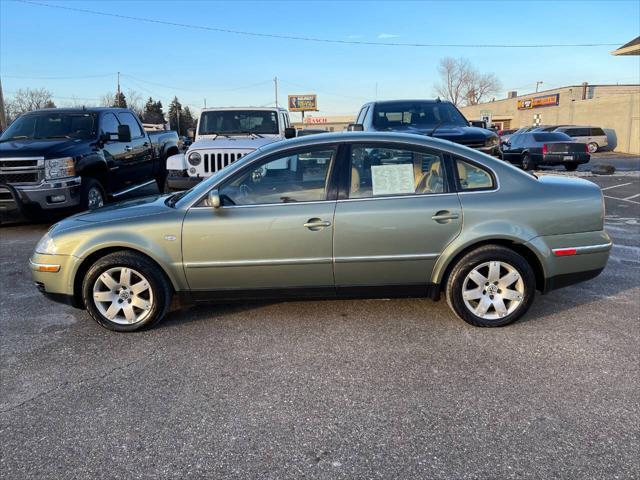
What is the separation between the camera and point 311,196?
13.5 feet

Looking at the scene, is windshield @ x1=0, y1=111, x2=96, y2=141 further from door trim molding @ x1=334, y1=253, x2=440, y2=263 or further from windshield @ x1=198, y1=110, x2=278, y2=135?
door trim molding @ x1=334, y1=253, x2=440, y2=263

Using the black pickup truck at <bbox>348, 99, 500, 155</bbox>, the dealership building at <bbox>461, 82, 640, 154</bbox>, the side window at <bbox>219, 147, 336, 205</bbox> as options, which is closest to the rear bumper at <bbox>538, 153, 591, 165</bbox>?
the dealership building at <bbox>461, 82, 640, 154</bbox>

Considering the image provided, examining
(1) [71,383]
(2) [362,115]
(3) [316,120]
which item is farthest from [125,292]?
(3) [316,120]

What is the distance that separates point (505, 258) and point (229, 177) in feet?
7.78

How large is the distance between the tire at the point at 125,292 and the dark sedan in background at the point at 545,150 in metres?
15.0

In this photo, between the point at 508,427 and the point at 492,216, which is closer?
the point at 508,427

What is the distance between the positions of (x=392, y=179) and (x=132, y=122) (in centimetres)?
826

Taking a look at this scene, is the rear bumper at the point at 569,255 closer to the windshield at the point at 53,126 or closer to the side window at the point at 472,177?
the side window at the point at 472,177

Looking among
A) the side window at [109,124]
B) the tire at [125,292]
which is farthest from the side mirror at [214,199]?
the side window at [109,124]

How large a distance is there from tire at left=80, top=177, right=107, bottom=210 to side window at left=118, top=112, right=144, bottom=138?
201 cm

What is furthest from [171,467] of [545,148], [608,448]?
[545,148]

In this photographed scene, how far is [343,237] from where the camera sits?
4020 millimetres

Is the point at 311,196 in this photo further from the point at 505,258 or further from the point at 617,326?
the point at 617,326

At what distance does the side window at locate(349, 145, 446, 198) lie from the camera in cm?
412
